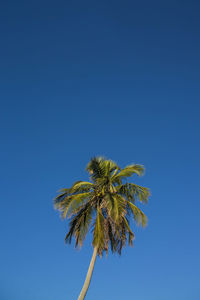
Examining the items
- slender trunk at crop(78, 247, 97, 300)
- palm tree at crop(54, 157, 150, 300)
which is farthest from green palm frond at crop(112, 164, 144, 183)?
slender trunk at crop(78, 247, 97, 300)

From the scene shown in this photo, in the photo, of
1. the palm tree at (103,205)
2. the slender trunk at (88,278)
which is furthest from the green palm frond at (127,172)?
the slender trunk at (88,278)

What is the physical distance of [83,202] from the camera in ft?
70.7

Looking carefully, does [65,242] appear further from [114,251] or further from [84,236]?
[114,251]

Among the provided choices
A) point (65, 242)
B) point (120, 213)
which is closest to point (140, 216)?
point (120, 213)

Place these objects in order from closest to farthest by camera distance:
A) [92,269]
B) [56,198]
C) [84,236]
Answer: [92,269] → [84,236] → [56,198]

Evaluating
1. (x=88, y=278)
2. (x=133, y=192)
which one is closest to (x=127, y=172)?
(x=133, y=192)

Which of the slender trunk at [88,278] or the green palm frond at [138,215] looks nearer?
the slender trunk at [88,278]

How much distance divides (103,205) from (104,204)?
0.14m

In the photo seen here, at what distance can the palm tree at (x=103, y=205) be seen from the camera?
20156 millimetres

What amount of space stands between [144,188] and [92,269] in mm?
6603

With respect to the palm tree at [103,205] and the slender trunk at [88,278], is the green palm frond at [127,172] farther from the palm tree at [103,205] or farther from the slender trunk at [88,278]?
the slender trunk at [88,278]

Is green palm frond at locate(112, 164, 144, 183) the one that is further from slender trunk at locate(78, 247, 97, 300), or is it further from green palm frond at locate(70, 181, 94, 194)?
slender trunk at locate(78, 247, 97, 300)

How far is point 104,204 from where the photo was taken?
2102 centimetres

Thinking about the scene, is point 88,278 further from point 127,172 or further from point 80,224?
point 127,172
